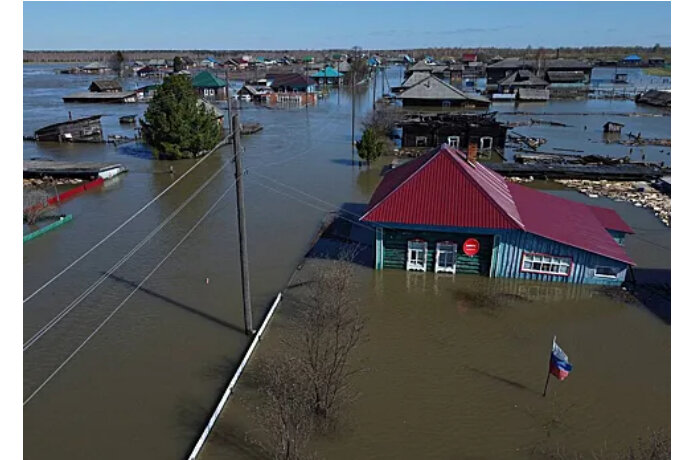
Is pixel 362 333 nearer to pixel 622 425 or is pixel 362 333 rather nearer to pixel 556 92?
pixel 622 425

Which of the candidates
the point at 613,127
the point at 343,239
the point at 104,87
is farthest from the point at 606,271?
the point at 104,87

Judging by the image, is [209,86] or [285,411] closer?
[285,411]

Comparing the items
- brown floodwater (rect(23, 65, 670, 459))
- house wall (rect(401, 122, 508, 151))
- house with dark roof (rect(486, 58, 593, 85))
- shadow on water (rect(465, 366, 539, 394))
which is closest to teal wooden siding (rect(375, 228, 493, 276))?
brown floodwater (rect(23, 65, 670, 459))

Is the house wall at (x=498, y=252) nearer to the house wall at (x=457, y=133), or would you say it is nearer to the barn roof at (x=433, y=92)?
the house wall at (x=457, y=133)

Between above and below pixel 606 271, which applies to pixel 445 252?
above

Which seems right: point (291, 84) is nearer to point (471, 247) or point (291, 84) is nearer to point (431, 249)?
point (431, 249)

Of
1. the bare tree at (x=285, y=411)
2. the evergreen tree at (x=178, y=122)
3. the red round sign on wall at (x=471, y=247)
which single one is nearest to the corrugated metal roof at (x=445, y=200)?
the red round sign on wall at (x=471, y=247)
